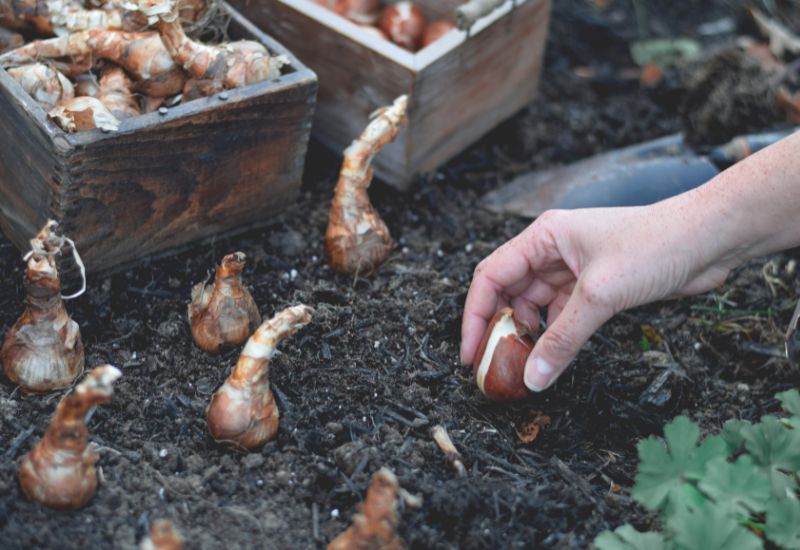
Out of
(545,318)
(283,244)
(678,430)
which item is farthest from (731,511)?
(283,244)

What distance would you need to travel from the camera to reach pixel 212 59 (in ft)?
7.41

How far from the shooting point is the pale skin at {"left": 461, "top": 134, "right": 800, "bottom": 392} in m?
1.91

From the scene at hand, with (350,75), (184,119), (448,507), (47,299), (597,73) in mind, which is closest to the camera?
(448,507)

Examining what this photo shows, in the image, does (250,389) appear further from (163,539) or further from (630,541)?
(630,541)

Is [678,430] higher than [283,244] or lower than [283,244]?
higher

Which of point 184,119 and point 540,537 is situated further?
point 184,119

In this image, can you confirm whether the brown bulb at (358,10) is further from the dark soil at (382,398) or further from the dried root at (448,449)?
the dried root at (448,449)

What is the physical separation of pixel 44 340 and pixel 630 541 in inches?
47.9

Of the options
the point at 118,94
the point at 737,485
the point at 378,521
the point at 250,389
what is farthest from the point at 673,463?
the point at 118,94

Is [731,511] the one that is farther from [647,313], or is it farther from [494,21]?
[494,21]

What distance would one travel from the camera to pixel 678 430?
174cm

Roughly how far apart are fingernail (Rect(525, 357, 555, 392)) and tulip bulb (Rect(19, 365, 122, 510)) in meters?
0.81

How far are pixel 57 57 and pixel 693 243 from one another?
1.51m

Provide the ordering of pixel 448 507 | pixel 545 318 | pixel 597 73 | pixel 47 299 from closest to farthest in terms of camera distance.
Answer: pixel 448 507 → pixel 47 299 → pixel 545 318 → pixel 597 73
